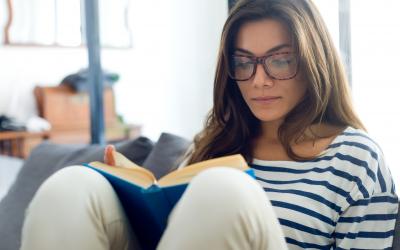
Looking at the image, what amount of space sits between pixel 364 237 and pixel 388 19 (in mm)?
926

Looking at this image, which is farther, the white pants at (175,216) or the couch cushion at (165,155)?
the couch cushion at (165,155)

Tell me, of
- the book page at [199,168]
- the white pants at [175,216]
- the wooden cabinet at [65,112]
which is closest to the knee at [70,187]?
the white pants at [175,216]

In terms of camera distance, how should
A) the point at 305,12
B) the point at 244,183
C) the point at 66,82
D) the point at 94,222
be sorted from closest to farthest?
the point at 244,183, the point at 94,222, the point at 305,12, the point at 66,82

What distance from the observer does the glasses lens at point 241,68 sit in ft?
3.51

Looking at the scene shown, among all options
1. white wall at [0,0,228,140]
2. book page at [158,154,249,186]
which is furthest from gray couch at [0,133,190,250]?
white wall at [0,0,228,140]

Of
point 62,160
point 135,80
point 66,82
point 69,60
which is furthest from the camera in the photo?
point 135,80

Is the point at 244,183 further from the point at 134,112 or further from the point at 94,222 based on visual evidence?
the point at 134,112

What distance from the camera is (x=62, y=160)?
1514mm

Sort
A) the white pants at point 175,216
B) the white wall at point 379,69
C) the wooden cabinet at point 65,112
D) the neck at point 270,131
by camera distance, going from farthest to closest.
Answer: the wooden cabinet at point 65,112, the white wall at point 379,69, the neck at point 270,131, the white pants at point 175,216

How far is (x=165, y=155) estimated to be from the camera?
4.33 feet

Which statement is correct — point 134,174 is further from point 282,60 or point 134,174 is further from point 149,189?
point 282,60

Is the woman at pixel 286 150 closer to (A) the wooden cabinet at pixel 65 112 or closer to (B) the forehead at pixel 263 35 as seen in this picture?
(B) the forehead at pixel 263 35

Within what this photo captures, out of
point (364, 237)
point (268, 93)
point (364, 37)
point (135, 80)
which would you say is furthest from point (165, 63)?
point (364, 237)

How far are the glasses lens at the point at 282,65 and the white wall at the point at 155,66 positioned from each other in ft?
6.00
